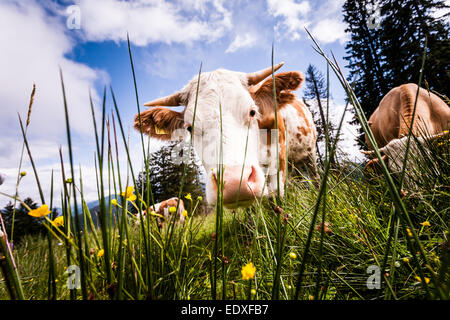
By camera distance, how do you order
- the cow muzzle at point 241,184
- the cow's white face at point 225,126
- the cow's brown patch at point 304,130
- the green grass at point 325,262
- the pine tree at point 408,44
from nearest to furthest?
the green grass at point 325,262, the cow muzzle at point 241,184, the cow's white face at point 225,126, the cow's brown patch at point 304,130, the pine tree at point 408,44

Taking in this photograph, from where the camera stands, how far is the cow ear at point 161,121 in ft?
11.8

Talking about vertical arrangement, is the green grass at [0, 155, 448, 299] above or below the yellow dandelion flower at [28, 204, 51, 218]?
below

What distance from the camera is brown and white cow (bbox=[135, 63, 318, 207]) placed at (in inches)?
88.2

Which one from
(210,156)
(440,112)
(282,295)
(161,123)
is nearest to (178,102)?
(161,123)

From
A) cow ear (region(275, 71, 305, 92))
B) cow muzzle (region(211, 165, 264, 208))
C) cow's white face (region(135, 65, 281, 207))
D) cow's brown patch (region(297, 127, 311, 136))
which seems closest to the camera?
cow muzzle (region(211, 165, 264, 208))

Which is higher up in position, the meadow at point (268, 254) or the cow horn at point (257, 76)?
the cow horn at point (257, 76)

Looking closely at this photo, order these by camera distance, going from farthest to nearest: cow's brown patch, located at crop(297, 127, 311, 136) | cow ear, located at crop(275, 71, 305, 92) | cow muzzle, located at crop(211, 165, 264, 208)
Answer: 1. cow's brown patch, located at crop(297, 127, 311, 136)
2. cow ear, located at crop(275, 71, 305, 92)
3. cow muzzle, located at crop(211, 165, 264, 208)

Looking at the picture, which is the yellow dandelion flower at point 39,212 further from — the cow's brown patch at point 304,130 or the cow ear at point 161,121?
the cow's brown patch at point 304,130

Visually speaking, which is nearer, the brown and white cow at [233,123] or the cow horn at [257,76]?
the brown and white cow at [233,123]

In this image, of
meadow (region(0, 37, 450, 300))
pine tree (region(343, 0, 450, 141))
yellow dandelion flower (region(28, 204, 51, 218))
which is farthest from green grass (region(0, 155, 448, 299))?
pine tree (region(343, 0, 450, 141))

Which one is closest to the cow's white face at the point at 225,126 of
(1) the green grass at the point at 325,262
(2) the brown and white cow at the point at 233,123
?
(2) the brown and white cow at the point at 233,123

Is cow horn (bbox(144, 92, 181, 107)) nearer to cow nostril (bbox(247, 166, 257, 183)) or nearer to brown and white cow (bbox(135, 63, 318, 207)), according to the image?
brown and white cow (bbox(135, 63, 318, 207))

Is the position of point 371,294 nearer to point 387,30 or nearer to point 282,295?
point 282,295

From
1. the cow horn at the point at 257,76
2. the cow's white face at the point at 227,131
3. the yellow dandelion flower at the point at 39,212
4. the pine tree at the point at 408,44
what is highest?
the pine tree at the point at 408,44
